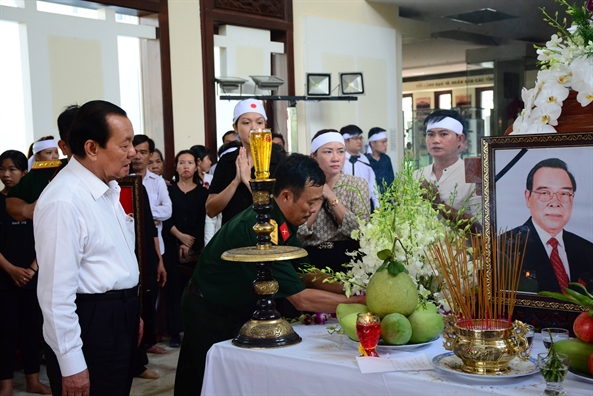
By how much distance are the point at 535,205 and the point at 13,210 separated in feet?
8.48

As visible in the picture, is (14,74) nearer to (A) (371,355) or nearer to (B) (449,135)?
(B) (449,135)

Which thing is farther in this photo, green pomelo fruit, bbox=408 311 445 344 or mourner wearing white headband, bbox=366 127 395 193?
mourner wearing white headband, bbox=366 127 395 193

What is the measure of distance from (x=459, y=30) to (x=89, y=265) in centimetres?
1081

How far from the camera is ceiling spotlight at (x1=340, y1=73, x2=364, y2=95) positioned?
28.0 feet

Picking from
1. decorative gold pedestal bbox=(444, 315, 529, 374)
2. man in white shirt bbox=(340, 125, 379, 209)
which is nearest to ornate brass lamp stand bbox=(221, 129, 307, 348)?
decorative gold pedestal bbox=(444, 315, 529, 374)

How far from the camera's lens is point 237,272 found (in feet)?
6.84

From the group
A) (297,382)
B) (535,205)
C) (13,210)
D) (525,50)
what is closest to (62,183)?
(297,382)

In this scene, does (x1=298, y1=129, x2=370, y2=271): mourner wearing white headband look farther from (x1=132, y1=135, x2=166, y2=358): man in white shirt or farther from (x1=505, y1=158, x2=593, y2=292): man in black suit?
(x1=505, y1=158, x2=593, y2=292): man in black suit

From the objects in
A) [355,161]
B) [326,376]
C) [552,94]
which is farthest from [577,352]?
[355,161]

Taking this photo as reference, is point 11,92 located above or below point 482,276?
above

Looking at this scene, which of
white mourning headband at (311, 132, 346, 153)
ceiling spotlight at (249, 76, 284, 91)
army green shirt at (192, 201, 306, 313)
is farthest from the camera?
ceiling spotlight at (249, 76, 284, 91)

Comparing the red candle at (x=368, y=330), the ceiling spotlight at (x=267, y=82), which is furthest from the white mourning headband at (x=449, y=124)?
the ceiling spotlight at (x=267, y=82)

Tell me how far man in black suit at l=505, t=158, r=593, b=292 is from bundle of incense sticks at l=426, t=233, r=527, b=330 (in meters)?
0.03

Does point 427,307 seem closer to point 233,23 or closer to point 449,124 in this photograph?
point 449,124
